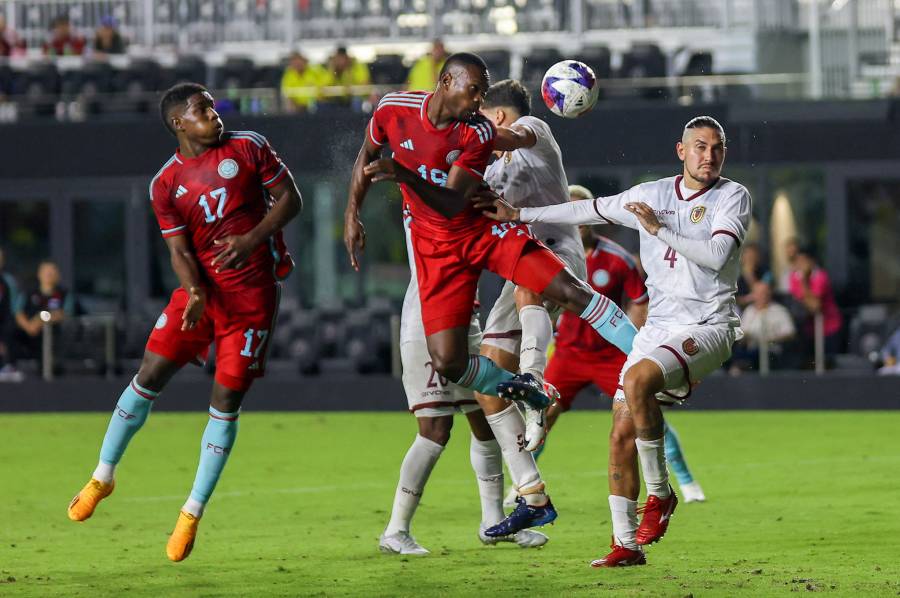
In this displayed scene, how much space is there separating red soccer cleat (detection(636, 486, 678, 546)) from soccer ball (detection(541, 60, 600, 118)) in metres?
2.34

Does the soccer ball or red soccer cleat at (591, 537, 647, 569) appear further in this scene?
the soccer ball

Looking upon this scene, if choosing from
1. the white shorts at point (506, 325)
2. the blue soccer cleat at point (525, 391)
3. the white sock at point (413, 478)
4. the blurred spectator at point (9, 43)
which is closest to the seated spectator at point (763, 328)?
the white shorts at point (506, 325)

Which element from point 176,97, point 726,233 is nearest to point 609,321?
point 726,233

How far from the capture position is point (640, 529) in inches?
317

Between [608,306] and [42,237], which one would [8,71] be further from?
[608,306]

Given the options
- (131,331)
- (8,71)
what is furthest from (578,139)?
(8,71)

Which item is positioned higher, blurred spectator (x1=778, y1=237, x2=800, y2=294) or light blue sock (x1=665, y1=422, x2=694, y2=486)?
blurred spectator (x1=778, y1=237, x2=800, y2=294)

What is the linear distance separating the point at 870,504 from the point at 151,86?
14.5 meters

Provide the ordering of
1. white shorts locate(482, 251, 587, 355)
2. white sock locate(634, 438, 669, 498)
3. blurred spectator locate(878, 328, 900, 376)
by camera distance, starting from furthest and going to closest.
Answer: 1. blurred spectator locate(878, 328, 900, 376)
2. white shorts locate(482, 251, 587, 355)
3. white sock locate(634, 438, 669, 498)

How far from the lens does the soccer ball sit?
9.12 meters

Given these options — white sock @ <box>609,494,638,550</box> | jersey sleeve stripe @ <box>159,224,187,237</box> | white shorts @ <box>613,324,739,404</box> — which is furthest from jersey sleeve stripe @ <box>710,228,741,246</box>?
jersey sleeve stripe @ <box>159,224,187,237</box>

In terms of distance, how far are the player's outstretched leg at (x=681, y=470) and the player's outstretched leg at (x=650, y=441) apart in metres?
2.65

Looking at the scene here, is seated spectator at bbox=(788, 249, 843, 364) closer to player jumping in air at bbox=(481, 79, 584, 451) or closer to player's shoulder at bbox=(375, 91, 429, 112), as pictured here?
player jumping in air at bbox=(481, 79, 584, 451)

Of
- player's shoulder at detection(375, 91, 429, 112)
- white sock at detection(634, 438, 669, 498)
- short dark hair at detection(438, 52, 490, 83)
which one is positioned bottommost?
white sock at detection(634, 438, 669, 498)
